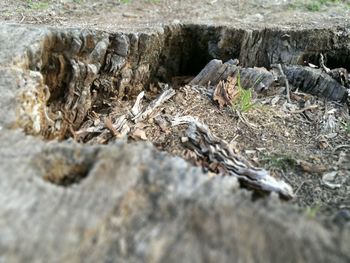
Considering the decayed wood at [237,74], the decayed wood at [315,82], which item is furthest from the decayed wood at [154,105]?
the decayed wood at [315,82]

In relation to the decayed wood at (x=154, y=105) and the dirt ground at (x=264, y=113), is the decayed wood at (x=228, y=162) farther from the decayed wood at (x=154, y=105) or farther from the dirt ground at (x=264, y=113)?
the decayed wood at (x=154, y=105)

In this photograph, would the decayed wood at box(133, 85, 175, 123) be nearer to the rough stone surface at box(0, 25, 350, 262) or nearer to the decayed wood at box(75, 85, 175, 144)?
the decayed wood at box(75, 85, 175, 144)

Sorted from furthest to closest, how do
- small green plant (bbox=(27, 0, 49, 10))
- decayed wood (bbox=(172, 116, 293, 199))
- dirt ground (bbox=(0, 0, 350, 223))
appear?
small green plant (bbox=(27, 0, 49, 10)) < dirt ground (bbox=(0, 0, 350, 223)) < decayed wood (bbox=(172, 116, 293, 199))

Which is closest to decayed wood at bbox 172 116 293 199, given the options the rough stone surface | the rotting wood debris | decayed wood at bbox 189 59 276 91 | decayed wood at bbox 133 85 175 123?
the rotting wood debris

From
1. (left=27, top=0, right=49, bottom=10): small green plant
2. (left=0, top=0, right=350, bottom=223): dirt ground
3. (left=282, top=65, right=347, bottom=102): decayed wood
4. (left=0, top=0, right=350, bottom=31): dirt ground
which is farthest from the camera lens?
(left=27, top=0, right=49, bottom=10): small green plant

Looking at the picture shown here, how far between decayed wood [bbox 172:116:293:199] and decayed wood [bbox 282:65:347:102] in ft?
3.55

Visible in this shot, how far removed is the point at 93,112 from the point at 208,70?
0.88m

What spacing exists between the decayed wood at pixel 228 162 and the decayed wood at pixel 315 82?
3.55ft

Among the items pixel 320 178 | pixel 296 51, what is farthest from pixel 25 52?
pixel 296 51

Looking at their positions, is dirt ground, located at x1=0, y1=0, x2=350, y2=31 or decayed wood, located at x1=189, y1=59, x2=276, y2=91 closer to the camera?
decayed wood, located at x1=189, y1=59, x2=276, y2=91

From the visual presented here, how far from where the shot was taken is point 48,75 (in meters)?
2.35

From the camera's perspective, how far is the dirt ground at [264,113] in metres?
2.13

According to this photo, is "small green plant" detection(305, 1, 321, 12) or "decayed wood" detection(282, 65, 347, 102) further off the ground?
"small green plant" detection(305, 1, 321, 12)

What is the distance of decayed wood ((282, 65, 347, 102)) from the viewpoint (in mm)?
2896
